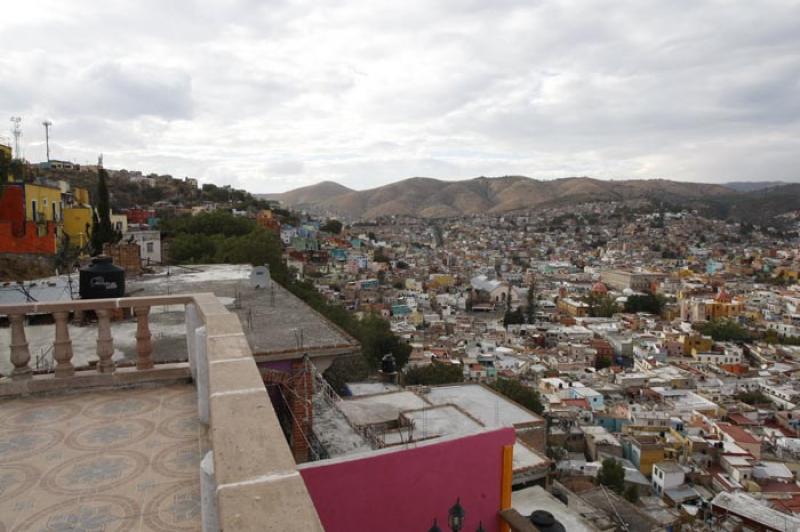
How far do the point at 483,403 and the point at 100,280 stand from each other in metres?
Result: 7.58

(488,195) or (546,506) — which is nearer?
(546,506)

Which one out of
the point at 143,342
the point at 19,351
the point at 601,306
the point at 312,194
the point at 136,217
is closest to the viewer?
the point at 19,351

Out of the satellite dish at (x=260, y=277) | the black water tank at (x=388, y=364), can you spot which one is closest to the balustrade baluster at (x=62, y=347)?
the satellite dish at (x=260, y=277)

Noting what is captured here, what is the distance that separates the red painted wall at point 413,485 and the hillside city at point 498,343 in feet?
0.22

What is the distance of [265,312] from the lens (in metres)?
6.00

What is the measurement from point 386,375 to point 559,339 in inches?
888

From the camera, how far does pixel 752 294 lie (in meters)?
46.8

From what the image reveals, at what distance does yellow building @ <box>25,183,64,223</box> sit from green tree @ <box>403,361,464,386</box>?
11980 millimetres

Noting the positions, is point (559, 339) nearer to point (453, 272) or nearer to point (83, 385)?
point (453, 272)

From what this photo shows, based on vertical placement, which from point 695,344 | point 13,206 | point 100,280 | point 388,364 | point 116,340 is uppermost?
point 13,206

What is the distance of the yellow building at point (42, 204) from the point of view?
15352 mm

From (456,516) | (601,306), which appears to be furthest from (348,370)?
(601,306)

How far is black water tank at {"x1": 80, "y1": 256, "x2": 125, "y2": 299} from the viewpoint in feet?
16.3

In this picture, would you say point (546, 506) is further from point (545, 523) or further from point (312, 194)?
point (312, 194)
